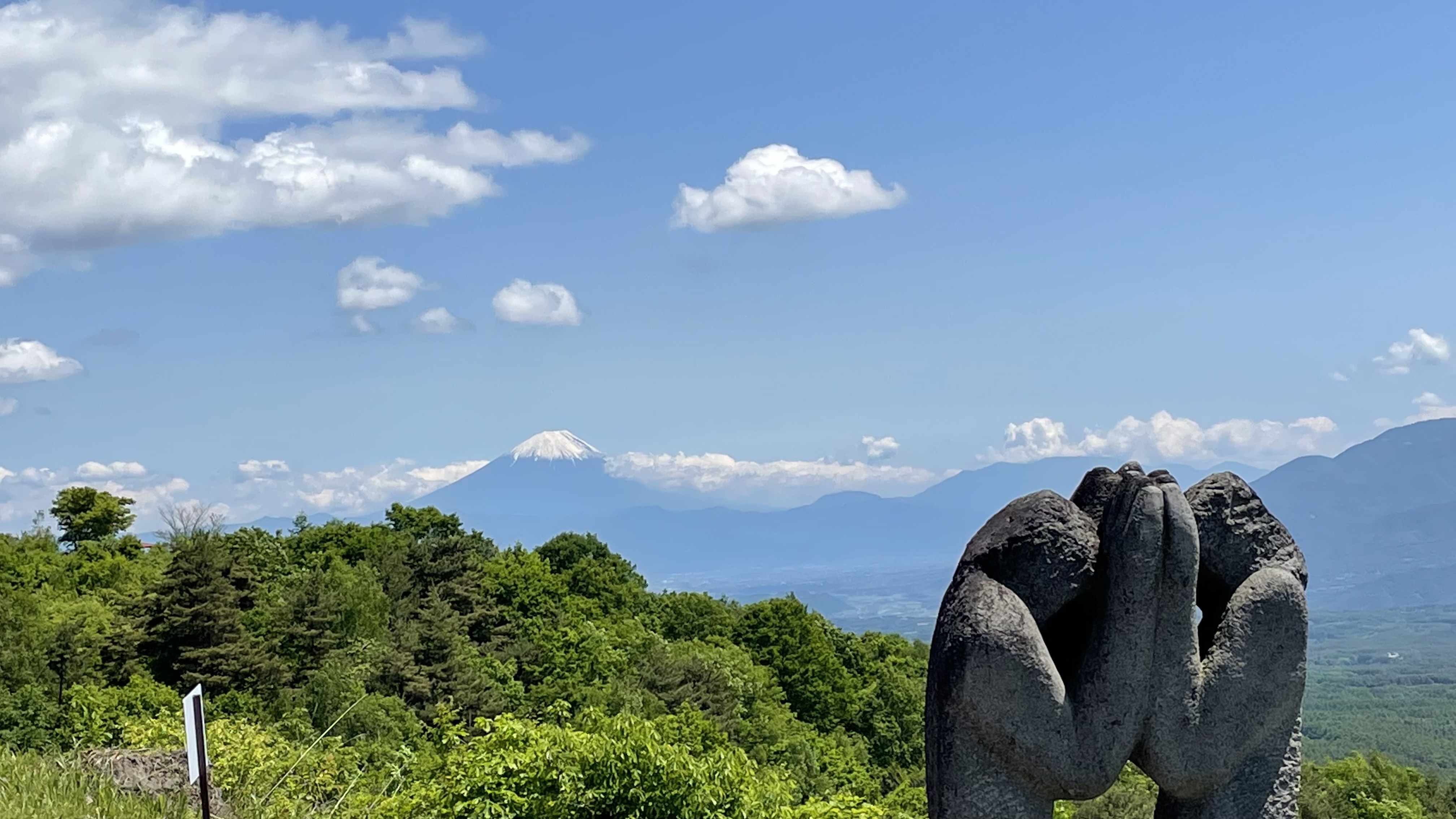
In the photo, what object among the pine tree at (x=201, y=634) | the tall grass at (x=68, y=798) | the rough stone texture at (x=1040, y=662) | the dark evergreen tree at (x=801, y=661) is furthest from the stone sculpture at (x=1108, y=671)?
the dark evergreen tree at (x=801, y=661)

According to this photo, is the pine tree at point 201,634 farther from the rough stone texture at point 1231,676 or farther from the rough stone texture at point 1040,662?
the rough stone texture at point 1231,676

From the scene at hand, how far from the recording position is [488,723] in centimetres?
2167

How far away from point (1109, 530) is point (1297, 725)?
1.93m

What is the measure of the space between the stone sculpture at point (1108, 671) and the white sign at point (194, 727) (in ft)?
14.9

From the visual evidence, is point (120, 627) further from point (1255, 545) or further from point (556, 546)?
point (1255, 545)

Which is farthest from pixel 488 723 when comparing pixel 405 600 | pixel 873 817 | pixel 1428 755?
pixel 1428 755

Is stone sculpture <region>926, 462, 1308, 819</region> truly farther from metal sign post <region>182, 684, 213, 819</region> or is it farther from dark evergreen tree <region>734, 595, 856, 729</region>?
dark evergreen tree <region>734, 595, 856, 729</region>

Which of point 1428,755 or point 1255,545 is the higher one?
point 1255,545

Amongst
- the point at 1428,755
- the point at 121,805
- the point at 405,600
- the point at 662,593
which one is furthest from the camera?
the point at 1428,755

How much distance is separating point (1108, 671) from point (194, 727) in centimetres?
570

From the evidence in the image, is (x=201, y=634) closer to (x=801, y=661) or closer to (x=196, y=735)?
(x=801, y=661)

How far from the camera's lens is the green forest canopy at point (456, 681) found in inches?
714

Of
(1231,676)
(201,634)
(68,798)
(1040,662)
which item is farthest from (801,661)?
(1040,662)

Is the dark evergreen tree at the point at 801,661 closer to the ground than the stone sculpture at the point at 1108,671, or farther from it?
closer to the ground
